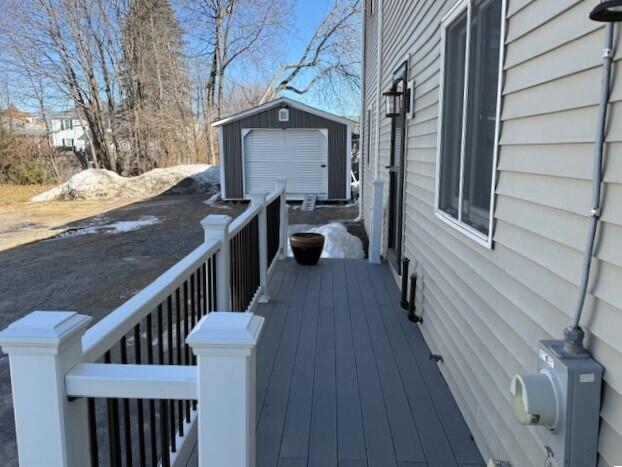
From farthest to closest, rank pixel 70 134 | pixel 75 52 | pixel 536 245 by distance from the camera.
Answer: pixel 70 134
pixel 75 52
pixel 536 245

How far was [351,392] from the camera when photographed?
279cm

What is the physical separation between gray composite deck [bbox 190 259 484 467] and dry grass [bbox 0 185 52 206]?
1460 cm

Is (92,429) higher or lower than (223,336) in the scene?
lower

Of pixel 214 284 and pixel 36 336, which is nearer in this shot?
pixel 36 336

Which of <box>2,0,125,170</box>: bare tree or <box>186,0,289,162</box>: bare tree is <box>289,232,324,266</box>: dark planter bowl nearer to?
<box>186,0,289,162</box>: bare tree

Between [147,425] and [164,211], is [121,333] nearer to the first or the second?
[147,425]

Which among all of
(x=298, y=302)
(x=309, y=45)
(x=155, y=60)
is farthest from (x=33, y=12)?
(x=298, y=302)

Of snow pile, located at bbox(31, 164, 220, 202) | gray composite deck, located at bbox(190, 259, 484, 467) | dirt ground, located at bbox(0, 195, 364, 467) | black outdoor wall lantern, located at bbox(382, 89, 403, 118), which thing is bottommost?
dirt ground, located at bbox(0, 195, 364, 467)

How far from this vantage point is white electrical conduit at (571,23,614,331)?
121cm

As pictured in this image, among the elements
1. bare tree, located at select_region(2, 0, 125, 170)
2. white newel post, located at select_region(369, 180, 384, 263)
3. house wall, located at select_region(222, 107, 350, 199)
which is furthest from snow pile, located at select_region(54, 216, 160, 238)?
bare tree, located at select_region(2, 0, 125, 170)

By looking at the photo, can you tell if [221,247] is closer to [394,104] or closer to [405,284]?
[405,284]

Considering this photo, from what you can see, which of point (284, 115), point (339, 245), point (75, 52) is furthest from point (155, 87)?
point (339, 245)

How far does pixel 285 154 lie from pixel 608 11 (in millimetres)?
13755

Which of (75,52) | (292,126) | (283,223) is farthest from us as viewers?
(75,52)
